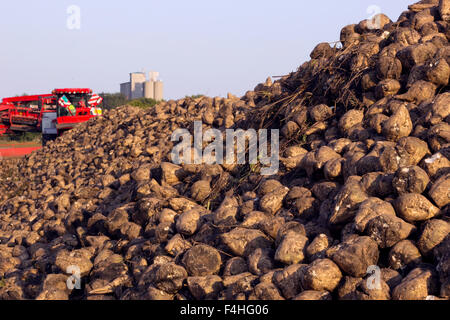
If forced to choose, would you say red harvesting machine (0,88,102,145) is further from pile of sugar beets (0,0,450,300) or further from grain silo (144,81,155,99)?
grain silo (144,81,155,99)

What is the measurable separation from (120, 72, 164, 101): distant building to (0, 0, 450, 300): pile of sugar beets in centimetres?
2647

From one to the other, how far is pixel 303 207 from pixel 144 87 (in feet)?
103

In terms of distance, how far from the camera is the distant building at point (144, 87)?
112 feet

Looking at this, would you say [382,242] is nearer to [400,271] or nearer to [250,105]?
[400,271]

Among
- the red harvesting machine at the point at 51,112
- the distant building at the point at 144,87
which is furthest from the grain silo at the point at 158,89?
the red harvesting machine at the point at 51,112

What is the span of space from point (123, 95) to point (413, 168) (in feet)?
131

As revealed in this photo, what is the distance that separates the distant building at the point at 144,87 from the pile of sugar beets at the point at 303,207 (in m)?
26.5

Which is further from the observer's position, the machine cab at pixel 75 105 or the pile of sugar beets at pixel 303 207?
the machine cab at pixel 75 105

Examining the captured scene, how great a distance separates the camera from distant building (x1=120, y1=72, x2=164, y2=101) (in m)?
34.2

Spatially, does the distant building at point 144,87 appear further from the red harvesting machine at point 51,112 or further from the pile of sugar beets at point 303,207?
the pile of sugar beets at point 303,207

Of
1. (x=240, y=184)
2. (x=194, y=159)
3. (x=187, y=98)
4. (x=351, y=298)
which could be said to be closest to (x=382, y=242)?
(x=351, y=298)

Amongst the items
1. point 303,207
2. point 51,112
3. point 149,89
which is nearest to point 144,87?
point 149,89

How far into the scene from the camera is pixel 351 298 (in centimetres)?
344

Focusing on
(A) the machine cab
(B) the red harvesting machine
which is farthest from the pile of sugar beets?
(B) the red harvesting machine
